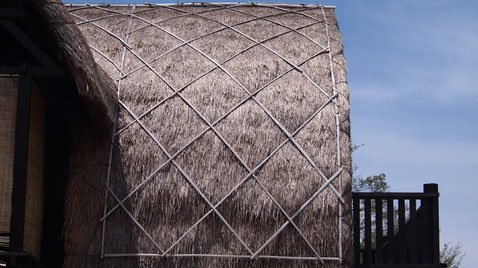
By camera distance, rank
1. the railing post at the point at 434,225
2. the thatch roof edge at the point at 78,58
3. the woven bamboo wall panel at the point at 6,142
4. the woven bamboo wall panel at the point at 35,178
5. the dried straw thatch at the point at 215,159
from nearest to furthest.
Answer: the woven bamboo wall panel at the point at 6,142
the thatch roof edge at the point at 78,58
the woven bamboo wall panel at the point at 35,178
the dried straw thatch at the point at 215,159
the railing post at the point at 434,225

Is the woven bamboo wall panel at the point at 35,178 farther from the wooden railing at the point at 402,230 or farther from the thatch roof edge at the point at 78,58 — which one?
the wooden railing at the point at 402,230

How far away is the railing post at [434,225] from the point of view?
344 inches

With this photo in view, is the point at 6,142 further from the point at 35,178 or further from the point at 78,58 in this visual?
the point at 78,58

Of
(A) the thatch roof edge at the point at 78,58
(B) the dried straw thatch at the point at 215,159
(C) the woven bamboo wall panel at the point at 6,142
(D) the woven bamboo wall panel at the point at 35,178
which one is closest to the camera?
(C) the woven bamboo wall panel at the point at 6,142

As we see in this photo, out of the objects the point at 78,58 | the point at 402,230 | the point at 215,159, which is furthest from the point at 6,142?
the point at 402,230

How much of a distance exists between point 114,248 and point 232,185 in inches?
56.4

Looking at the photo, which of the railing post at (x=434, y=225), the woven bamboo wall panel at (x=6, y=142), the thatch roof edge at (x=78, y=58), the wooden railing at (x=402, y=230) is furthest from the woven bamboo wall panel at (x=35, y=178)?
the railing post at (x=434, y=225)

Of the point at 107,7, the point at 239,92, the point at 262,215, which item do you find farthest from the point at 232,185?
the point at 107,7

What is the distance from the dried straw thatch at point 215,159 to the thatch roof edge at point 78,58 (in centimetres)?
58

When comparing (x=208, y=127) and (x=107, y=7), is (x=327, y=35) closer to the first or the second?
(x=208, y=127)

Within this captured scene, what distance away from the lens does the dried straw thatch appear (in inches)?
315

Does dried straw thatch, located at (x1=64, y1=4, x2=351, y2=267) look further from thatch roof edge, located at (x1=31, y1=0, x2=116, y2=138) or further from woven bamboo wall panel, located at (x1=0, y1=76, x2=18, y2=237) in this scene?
woven bamboo wall panel, located at (x1=0, y1=76, x2=18, y2=237)

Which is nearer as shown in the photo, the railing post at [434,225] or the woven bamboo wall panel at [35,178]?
the woven bamboo wall panel at [35,178]

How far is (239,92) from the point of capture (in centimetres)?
886
